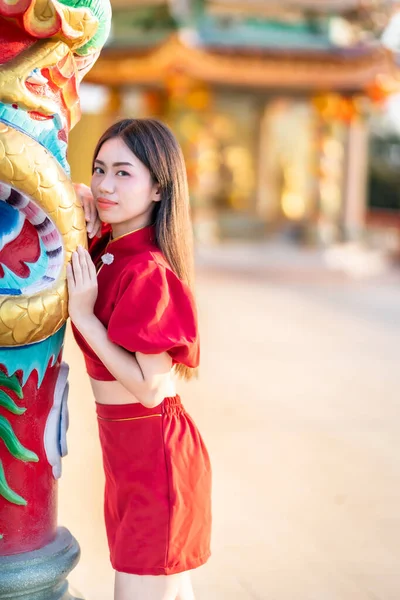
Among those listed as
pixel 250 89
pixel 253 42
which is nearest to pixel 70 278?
pixel 253 42

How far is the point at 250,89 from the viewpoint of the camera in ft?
46.8

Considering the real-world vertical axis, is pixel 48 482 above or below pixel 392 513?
above

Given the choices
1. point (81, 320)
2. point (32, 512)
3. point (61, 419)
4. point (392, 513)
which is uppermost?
point (81, 320)

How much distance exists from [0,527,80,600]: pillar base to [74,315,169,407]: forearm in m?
0.40

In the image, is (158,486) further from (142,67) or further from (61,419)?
(142,67)

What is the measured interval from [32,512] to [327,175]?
12.6 meters

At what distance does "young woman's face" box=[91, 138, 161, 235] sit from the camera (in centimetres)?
162

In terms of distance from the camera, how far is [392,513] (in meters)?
2.91

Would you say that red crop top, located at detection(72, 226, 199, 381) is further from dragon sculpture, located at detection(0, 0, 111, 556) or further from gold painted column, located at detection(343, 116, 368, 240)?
gold painted column, located at detection(343, 116, 368, 240)

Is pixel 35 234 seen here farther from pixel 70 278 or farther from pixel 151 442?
pixel 151 442

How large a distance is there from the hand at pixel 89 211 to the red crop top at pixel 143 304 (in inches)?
2.3

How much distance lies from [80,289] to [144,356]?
173 millimetres

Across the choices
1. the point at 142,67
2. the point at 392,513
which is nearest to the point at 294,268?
the point at 142,67

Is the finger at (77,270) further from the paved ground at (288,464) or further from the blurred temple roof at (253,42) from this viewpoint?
the blurred temple roof at (253,42)
